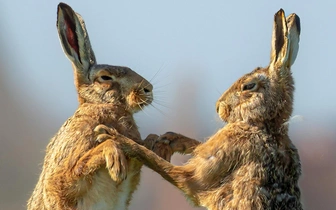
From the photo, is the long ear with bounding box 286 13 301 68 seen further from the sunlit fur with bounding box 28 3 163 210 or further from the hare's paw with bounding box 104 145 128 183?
the hare's paw with bounding box 104 145 128 183

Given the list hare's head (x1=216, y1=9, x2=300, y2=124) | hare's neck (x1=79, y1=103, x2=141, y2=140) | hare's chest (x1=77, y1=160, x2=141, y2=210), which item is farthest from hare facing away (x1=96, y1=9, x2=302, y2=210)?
hare's chest (x1=77, y1=160, x2=141, y2=210)

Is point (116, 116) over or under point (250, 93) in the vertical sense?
under

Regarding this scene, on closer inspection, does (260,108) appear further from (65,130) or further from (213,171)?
(65,130)

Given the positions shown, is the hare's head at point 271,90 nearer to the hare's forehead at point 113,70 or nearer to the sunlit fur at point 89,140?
the sunlit fur at point 89,140

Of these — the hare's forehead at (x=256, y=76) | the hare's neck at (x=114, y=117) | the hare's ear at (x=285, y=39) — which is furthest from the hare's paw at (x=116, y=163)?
the hare's ear at (x=285, y=39)
